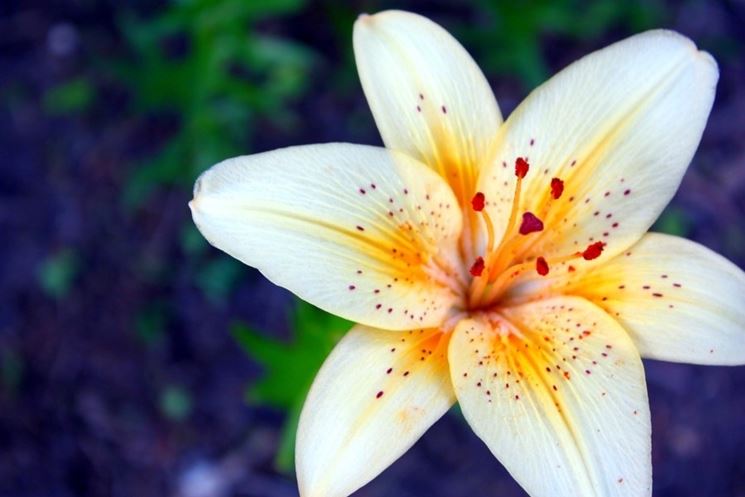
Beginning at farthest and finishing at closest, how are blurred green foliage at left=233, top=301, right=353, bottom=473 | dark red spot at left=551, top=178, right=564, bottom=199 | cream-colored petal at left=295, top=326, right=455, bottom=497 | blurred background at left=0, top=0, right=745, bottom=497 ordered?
blurred background at left=0, top=0, right=745, bottom=497, blurred green foliage at left=233, top=301, right=353, bottom=473, dark red spot at left=551, top=178, right=564, bottom=199, cream-colored petal at left=295, top=326, right=455, bottom=497

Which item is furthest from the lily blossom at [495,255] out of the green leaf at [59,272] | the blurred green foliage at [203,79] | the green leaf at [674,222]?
the green leaf at [59,272]

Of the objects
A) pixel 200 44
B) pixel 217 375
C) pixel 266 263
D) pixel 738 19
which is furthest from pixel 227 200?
pixel 738 19

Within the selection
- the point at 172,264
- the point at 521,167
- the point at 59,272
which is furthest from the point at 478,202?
the point at 59,272

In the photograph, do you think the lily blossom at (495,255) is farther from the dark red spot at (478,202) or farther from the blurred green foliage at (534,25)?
the blurred green foliage at (534,25)

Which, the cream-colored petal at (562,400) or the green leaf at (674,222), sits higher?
the cream-colored petal at (562,400)

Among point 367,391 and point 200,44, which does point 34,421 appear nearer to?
point 200,44

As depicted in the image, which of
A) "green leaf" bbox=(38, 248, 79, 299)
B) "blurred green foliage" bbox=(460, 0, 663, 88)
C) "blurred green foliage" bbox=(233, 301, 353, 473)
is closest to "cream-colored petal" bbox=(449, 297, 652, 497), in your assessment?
"blurred green foliage" bbox=(233, 301, 353, 473)

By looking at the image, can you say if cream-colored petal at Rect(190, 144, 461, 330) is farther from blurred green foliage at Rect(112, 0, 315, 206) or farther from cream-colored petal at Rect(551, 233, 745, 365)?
blurred green foliage at Rect(112, 0, 315, 206)
